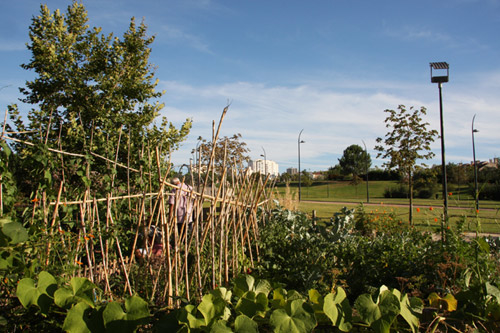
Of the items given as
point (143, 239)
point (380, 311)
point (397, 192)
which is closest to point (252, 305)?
point (380, 311)

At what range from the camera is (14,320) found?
150 cm

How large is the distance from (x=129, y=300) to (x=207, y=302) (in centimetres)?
30

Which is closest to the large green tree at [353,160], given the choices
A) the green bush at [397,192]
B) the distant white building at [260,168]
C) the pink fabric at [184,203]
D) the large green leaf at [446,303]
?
the green bush at [397,192]

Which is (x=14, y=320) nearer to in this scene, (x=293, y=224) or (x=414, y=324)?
(x=414, y=324)

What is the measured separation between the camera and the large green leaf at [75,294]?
4.43 feet

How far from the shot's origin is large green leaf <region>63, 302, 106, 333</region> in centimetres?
127

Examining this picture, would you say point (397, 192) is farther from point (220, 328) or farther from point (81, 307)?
point (81, 307)

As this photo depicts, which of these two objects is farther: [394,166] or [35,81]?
[394,166]

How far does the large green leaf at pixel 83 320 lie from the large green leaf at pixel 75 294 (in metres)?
0.03

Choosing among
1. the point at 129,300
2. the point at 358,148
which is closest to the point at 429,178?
the point at 129,300

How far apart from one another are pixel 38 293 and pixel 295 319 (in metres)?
1.00

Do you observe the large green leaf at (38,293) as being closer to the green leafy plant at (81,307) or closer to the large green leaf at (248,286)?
the green leafy plant at (81,307)

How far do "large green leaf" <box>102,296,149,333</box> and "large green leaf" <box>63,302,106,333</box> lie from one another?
0.06 meters

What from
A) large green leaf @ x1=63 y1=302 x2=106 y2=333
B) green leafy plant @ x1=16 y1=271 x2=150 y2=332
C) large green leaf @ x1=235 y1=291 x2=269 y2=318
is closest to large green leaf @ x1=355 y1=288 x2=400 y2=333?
large green leaf @ x1=235 y1=291 x2=269 y2=318
